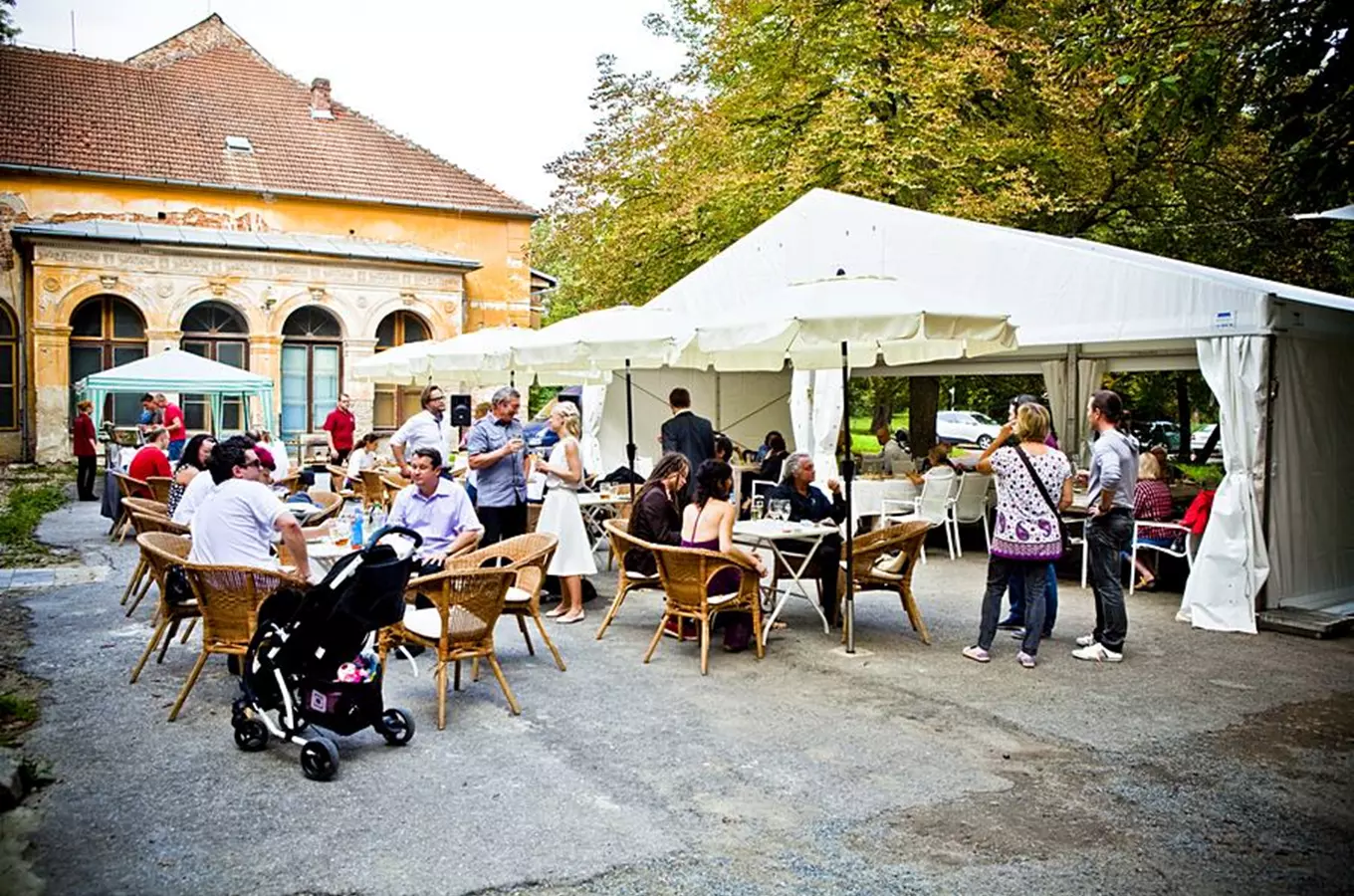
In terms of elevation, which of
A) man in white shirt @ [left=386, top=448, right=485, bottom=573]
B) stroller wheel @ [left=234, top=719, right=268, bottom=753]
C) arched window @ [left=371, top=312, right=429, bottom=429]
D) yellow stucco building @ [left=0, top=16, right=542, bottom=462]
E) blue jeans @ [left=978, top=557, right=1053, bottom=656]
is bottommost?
stroller wheel @ [left=234, top=719, right=268, bottom=753]

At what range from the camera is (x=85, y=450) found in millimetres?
14922

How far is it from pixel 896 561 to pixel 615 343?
10.3 ft

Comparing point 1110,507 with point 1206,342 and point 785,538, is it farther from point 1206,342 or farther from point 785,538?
point 1206,342

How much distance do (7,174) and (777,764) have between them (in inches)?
885

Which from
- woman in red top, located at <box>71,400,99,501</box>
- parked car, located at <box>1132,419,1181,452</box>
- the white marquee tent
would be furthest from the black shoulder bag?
parked car, located at <box>1132,419,1181,452</box>

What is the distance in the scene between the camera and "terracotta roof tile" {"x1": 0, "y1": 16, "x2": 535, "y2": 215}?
22.3 metres

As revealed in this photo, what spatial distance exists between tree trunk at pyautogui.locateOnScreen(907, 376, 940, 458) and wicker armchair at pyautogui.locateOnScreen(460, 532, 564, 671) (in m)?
10.5

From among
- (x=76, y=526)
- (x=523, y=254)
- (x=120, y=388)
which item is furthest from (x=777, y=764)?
(x=523, y=254)

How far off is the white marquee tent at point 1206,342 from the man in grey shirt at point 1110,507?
1.04 metres

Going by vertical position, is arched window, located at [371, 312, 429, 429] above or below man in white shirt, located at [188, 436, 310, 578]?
above

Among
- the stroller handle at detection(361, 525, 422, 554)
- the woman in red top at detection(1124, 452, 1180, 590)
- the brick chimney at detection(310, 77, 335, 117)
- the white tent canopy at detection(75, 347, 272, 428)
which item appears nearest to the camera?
the stroller handle at detection(361, 525, 422, 554)

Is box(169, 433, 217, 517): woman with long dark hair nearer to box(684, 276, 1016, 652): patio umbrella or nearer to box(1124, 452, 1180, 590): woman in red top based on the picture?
box(684, 276, 1016, 652): patio umbrella

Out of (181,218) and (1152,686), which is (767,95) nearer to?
(1152,686)

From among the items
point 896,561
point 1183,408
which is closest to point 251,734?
point 896,561
